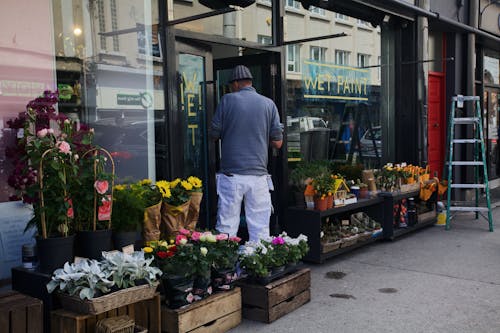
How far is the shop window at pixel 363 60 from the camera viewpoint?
26.3 feet

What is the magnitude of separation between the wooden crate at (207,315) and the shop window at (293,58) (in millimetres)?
3515

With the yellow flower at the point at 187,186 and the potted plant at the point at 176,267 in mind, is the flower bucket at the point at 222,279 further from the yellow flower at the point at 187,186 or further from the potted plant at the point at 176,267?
the yellow flower at the point at 187,186

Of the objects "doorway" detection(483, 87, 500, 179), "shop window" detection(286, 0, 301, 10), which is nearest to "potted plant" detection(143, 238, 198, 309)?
"shop window" detection(286, 0, 301, 10)

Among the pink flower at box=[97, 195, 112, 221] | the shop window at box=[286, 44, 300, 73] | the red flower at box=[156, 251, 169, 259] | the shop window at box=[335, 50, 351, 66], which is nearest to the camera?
the pink flower at box=[97, 195, 112, 221]

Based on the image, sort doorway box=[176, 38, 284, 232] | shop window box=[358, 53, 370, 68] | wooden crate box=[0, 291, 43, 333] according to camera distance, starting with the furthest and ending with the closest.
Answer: shop window box=[358, 53, 370, 68]
doorway box=[176, 38, 284, 232]
wooden crate box=[0, 291, 43, 333]

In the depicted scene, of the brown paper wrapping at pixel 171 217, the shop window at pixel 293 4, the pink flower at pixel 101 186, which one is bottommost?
the brown paper wrapping at pixel 171 217

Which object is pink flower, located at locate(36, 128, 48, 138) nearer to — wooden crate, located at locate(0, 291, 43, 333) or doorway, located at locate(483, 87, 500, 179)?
wooden crate, located at locate(0, 291, 43, 333)

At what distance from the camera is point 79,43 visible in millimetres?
4582

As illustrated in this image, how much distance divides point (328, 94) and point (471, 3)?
451 cm

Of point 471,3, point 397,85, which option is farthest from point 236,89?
point 471,3

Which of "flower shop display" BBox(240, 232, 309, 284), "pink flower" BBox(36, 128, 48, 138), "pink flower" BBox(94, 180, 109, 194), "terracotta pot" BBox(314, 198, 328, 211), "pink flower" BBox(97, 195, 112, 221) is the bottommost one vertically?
"flower shop display" BBox(240, 232, 309, 284)

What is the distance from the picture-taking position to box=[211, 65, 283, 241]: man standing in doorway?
4.90 metres

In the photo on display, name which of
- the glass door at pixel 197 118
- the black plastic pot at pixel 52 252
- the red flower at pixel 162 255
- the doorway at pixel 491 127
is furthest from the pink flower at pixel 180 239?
the doorway at pixel 491 127

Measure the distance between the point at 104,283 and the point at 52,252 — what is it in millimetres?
473
